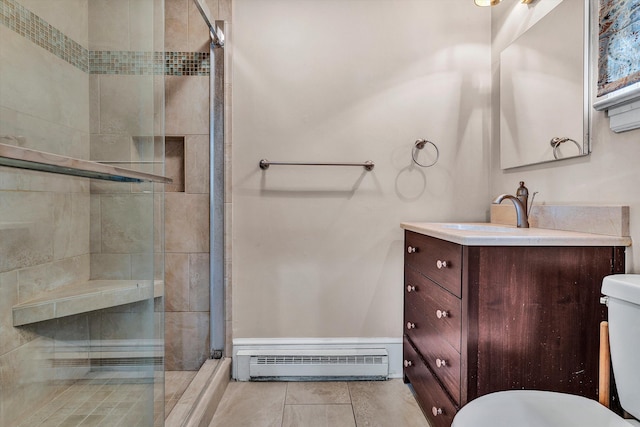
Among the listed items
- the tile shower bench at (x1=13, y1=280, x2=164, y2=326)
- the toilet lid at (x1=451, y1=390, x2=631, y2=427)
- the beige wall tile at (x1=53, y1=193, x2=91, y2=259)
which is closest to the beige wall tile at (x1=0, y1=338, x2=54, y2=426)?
the tile shower bench at (x1=13, y1=280, x2=164, y2=326)

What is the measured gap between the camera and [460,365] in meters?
1.16

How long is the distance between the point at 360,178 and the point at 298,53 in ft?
2.59

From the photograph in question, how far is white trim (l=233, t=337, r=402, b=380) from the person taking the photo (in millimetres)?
1923

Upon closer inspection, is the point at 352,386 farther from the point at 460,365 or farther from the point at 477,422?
the point at 477,422

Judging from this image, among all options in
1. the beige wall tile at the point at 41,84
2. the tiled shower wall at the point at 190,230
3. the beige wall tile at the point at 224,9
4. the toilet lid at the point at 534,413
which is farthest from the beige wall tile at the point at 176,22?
the toilet lid at the point at 534,413

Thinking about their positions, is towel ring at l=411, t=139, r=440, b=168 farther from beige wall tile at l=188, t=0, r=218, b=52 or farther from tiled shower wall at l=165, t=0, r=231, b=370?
beige wall tile at l=188, t=0, r=218, b=52

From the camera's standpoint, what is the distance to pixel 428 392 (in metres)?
1.49

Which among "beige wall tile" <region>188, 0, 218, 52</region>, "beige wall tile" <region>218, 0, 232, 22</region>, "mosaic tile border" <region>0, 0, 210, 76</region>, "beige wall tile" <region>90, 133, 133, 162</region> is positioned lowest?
"beige wall tile" <region>90, 133, 133, 162</region>

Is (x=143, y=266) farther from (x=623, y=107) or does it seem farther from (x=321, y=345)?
(x=623, y=107)

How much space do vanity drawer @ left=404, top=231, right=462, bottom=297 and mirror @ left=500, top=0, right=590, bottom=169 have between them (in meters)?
0.63

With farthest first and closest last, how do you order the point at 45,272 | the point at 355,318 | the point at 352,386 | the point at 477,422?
1. the point at 355,318
2. the point at 352,386
3. the point at 45,272
4. the point at 477,422

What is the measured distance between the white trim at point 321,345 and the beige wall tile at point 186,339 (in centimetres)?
18

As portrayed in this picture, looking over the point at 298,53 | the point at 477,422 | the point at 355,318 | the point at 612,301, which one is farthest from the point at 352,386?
the point at 298,53

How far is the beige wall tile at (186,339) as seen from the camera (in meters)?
1.90
